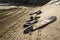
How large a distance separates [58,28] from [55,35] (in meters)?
0.90

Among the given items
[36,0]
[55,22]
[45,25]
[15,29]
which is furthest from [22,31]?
[36,0]

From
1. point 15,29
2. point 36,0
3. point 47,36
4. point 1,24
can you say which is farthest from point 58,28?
point 36,0

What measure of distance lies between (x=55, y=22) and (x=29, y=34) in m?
1.82

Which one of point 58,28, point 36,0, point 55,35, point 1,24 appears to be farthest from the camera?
point 36,0

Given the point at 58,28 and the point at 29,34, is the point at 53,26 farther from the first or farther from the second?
the point at 29,34

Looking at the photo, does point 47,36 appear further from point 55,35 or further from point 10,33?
point 10,33

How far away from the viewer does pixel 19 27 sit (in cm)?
1006

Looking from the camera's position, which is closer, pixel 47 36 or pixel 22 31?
pixel 47 36

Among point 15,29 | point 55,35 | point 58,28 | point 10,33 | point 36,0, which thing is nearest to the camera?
point 55,35

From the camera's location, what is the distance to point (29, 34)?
841 centimetres

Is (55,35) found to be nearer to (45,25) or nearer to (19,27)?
(45,25)

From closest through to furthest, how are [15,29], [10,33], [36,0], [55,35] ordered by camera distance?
[55,35] < [10,33] < [15,29] < [36,0]

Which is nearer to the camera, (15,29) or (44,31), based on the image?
(44,31)

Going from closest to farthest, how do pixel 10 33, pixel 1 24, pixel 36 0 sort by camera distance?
pixel 10 33
pixel 1 24
pixel 36 0
